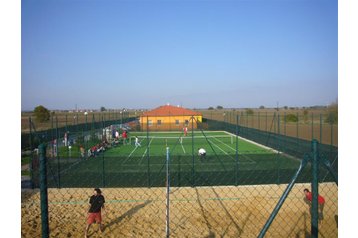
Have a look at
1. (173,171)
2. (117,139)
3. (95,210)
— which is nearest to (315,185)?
(95,210)

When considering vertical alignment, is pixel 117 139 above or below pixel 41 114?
below

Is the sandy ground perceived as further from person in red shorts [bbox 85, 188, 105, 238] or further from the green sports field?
the green sports field

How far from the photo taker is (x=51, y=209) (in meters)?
8.85

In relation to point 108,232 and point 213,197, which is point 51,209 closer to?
point 108,232

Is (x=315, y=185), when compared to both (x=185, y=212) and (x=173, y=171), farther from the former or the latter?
(x=173, y=171)

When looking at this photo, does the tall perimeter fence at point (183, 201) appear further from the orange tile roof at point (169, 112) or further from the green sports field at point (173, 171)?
the orange tile roof at point (169, 112)

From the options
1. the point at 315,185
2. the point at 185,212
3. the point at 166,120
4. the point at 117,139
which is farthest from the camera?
the point at 166,120

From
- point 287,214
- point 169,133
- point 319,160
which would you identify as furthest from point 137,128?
point 319,160

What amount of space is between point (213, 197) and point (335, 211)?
3.74 metres

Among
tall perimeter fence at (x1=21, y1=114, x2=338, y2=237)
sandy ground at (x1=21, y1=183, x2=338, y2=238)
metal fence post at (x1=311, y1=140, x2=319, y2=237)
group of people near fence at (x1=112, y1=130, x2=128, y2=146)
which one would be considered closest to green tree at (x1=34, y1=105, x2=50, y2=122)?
group of people near fence at (x1=112, y1=130, x2=128, y2=146)

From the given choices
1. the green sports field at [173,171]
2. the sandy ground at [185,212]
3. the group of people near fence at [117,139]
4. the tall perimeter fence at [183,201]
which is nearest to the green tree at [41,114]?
the group of people near fence at [117,139]

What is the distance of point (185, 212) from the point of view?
8734 mm

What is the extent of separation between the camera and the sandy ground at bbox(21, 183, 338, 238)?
7.35m

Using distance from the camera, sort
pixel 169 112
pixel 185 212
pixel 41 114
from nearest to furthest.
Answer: pixel 185 212
pixel 169 112
pixel 41 114
